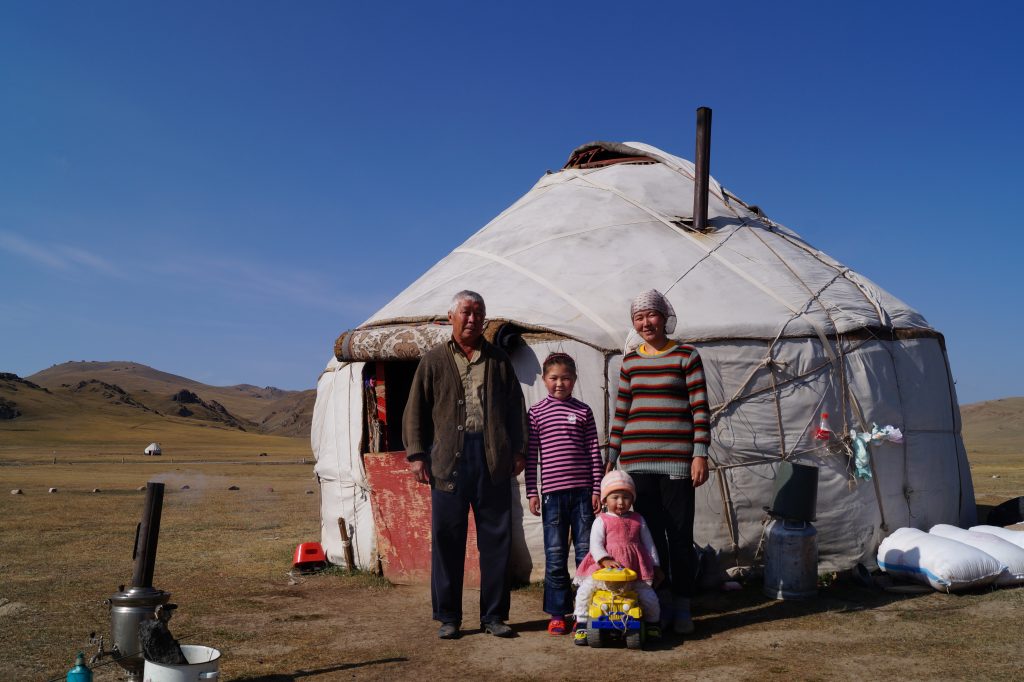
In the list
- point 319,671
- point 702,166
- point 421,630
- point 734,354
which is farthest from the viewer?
point 702,166

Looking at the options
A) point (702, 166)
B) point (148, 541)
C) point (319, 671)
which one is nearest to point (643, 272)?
point (702, 166)

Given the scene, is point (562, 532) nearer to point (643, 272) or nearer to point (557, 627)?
point (557, 627)

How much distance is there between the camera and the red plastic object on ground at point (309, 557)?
5.82 metres

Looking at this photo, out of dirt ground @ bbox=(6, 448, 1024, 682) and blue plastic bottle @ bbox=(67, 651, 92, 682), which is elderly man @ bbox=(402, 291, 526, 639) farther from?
blue plastic bottle @ bbox=(67, 651, 92, 682)

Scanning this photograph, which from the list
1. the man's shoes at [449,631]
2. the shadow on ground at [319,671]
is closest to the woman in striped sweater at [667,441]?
the man's shoes at [449,631]

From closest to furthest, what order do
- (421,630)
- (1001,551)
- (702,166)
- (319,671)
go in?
(319,671) < (421,630) < (1001,551) < (702,166)

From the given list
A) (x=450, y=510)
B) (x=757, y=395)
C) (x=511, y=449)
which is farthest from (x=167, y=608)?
(x=757, y=395)

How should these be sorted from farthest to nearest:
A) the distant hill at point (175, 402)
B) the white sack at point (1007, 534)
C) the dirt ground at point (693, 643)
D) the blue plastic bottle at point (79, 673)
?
the distant hill at point (175, 402) → the white sack at point (1007, 534) → the dirt ground at point (693, 643) → the blue plastic bottle at point (79, 673)

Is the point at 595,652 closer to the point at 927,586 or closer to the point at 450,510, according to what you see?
the point at 450,510

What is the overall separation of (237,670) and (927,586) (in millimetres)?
3752

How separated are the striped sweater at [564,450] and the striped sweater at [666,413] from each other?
0.57 feet

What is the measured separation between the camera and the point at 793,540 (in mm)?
4449

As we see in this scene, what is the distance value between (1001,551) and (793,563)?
4.24 ft

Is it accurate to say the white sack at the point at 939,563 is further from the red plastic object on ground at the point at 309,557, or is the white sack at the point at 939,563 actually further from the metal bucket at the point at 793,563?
the red plastic object on ground at the point at 309,557
